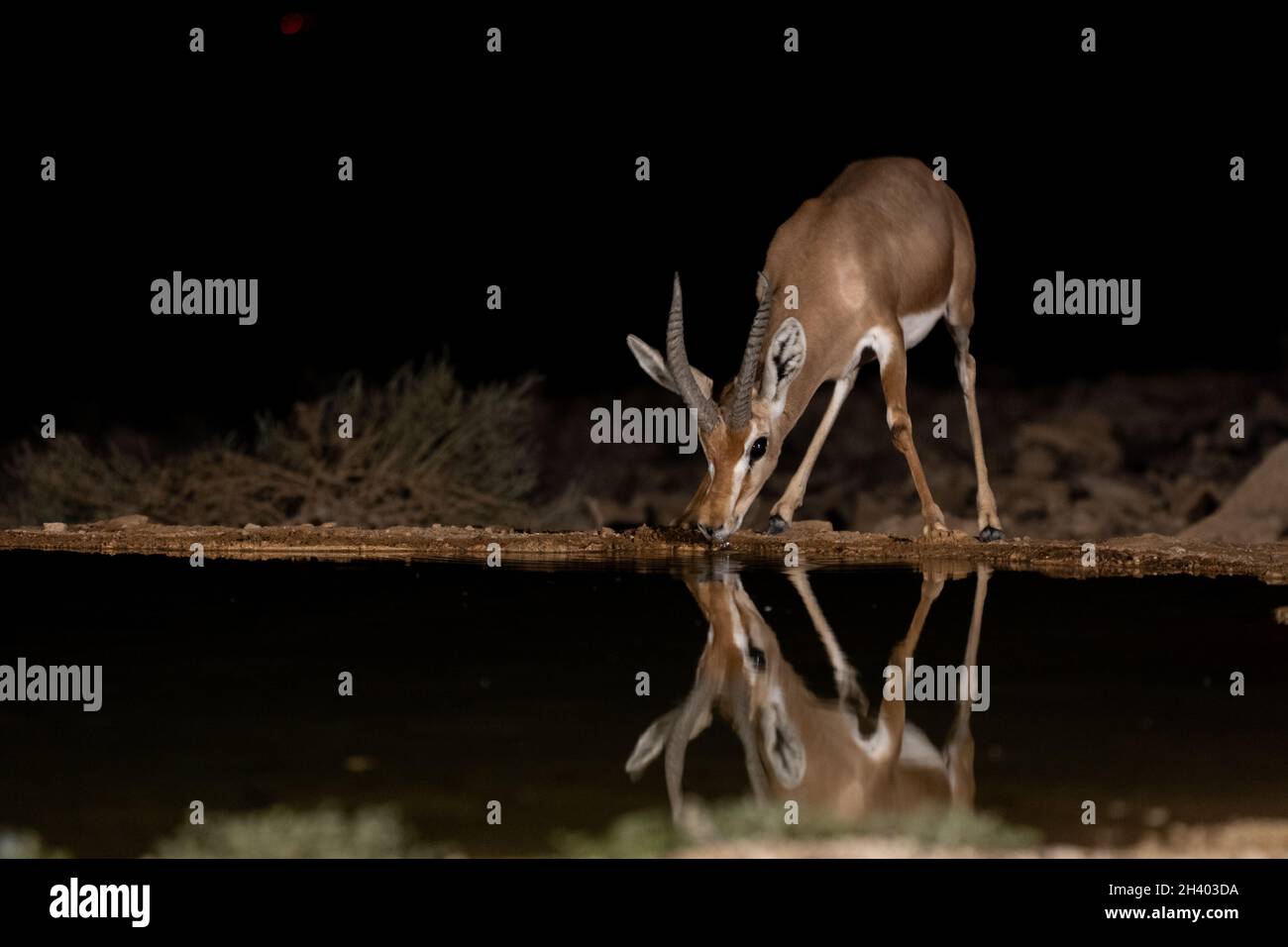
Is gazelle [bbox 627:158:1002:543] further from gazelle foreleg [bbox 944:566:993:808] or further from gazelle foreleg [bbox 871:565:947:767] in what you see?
gazelle foreleg [bbox 944:566:993:808]

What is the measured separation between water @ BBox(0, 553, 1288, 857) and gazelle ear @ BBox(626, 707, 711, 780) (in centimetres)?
4

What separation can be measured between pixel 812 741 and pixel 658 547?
23.4 feet

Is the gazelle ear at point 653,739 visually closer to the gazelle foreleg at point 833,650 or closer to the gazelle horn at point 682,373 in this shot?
the gazelle foreleg at point 833,650

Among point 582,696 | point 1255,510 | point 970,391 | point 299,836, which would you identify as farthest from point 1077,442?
point 299,836

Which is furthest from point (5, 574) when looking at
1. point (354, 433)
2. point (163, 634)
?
point (354, 433)

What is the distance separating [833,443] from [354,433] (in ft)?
23.4

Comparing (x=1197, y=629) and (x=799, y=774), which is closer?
(x=799, y=774)

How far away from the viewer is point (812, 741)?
21.9 feet

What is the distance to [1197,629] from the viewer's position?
31.4 ft

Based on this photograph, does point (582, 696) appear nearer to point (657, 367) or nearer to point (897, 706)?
point (897, 706)

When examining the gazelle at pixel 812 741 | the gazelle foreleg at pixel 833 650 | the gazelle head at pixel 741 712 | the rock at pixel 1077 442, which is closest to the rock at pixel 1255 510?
the rock at pixel 1077 442

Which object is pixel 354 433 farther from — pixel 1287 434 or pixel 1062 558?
pixel 1287 434

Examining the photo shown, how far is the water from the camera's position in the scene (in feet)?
19.2

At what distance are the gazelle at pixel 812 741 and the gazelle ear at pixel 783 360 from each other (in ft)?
13.3
